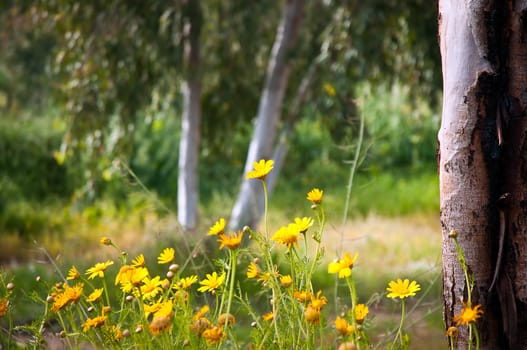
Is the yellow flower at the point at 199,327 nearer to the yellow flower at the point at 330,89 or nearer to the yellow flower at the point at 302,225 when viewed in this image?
the yellow flower at the point at 302,225

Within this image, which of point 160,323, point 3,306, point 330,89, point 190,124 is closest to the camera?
point 160,323

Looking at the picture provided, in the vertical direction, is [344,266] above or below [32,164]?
below

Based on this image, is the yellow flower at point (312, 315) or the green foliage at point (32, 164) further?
the green foliage at point (32, 164)

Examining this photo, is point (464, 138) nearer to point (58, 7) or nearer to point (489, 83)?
point (489, 83)

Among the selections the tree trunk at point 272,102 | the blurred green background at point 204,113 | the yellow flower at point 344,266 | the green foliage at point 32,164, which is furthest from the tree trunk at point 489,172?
the green foliage at point 32,164

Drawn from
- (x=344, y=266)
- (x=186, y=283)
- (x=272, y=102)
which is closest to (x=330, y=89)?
(x=272, y=102)

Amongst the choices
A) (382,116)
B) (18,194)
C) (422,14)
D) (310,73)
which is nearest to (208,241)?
(310,73)

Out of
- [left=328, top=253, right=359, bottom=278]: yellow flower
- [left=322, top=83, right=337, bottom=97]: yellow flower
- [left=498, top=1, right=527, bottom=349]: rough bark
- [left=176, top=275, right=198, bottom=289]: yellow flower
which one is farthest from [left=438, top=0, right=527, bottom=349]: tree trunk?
[left=322, top=83, right=337, bottom=97]: yellow flower

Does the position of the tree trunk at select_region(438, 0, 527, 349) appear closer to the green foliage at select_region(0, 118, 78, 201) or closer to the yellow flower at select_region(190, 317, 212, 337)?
the yellow flower at select_region(190, 317, 212, 337)

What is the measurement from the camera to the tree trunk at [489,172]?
172 centimetres

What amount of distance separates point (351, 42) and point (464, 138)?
8.45ft

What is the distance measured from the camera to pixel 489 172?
1.72 m

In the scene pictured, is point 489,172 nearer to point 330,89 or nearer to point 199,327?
point 199,327

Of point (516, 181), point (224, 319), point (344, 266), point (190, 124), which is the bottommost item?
point (224, 319)
